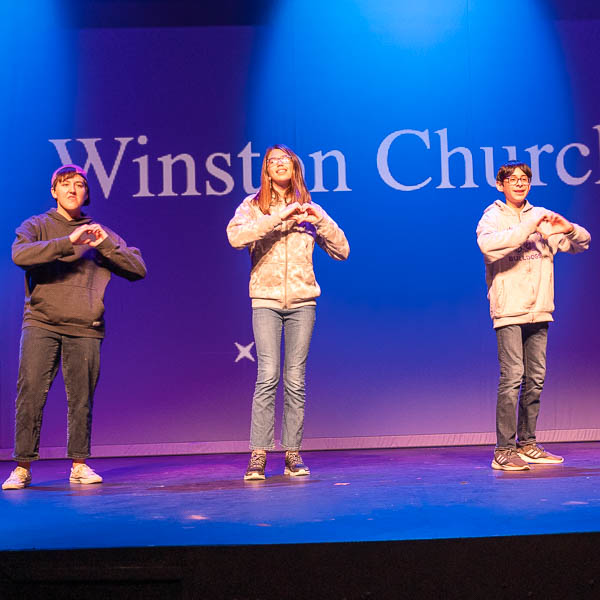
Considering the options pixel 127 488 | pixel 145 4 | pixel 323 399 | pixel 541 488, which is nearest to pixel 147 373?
pixel 323 399

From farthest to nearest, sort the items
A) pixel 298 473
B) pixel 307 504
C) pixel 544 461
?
pixel 544 461 → pixel 298 473 → pixel 307 504

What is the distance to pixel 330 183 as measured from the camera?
4.85 m

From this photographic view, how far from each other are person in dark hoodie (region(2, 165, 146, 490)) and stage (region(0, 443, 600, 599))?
65 centimetres

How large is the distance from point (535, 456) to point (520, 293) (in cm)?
79

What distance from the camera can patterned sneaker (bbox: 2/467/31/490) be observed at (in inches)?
134

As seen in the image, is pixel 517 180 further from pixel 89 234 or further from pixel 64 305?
pixel 64 305

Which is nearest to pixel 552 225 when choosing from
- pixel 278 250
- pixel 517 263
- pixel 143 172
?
pixel 517 263

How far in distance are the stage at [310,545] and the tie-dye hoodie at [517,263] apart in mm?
985

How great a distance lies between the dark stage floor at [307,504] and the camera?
2195 millimetres

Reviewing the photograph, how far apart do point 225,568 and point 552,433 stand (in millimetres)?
3214

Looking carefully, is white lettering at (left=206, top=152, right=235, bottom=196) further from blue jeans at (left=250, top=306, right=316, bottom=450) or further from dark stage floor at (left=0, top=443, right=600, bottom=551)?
dark stage floor at (left=0, top=443, right=600, bottom=551)

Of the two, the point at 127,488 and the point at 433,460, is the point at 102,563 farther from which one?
the point at 433,460

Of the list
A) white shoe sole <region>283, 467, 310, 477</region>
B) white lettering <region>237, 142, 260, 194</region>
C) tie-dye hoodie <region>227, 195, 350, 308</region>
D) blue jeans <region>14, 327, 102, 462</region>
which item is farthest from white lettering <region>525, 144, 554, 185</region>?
blue jeans <region>14, 327, 102, 462</region>

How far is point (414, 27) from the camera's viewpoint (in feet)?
16.0
